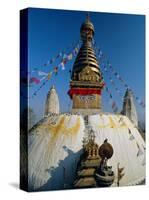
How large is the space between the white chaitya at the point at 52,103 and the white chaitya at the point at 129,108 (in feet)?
3.86

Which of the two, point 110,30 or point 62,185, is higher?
point 110,30

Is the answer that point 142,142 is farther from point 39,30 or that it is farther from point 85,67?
point 39,30

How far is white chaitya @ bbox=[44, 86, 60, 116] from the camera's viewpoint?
1157cm

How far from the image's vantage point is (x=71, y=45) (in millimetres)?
11836

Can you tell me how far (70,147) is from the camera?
38.5 feet

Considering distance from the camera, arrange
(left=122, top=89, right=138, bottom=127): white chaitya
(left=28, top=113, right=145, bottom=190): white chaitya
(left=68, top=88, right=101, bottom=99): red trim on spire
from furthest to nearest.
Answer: (left=122, top=89, right=138, bottom=127): white chaitya → (left=68, top=88, right=101, bottom=99): red trim on spire → (left=28, top=113, right=145, bottom=190): white chaitya

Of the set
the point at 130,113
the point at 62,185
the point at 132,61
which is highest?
the point at 132,61

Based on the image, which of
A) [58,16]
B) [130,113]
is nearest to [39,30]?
[58,16]

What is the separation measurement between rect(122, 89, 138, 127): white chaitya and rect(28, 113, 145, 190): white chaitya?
72 mm

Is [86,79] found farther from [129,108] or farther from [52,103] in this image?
[129,108]

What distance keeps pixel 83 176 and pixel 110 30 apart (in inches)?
89.4

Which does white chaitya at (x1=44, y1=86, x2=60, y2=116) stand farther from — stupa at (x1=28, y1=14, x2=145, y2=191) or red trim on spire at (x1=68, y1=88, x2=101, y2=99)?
red trim on spire at (x1=68, y1=88, x2=101, y2=99)

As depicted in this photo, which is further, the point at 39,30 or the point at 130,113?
the point at 130,113

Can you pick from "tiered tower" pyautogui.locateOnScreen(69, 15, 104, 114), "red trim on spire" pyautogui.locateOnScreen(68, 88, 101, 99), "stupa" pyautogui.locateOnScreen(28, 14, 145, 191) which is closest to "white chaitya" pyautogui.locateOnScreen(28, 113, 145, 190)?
"stupa" pyautogui.locateOnScreen(28, 14, 145, 191)
